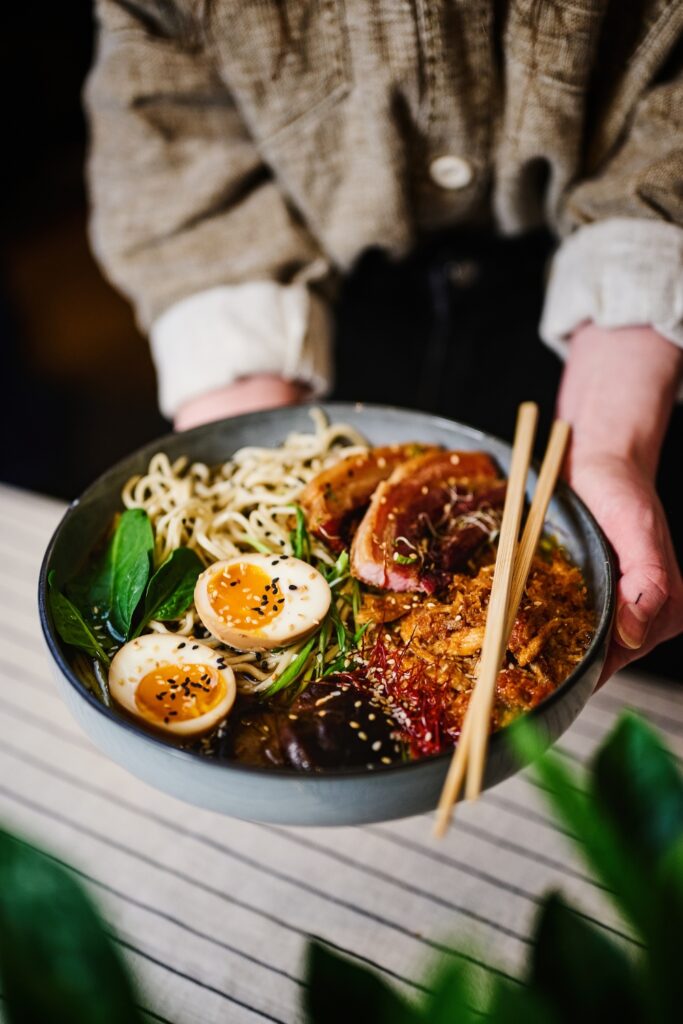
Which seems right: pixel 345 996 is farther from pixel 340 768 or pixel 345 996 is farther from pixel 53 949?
pixel 340 768

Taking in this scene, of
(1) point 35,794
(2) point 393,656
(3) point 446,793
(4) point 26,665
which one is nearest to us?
(3) point 446,793

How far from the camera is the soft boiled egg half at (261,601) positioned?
1.15m

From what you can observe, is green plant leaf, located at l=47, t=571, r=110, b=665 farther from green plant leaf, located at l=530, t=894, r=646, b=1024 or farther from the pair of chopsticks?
green plant leaf, located at l=530, t=894, r=646, b=1024

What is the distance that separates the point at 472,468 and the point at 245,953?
82 centimetres

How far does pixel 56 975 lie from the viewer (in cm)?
53

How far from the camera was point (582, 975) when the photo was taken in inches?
22.4

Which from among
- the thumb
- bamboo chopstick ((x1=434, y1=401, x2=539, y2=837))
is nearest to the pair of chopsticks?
bamboo chopstick ((x1=434, y1=401, x2=539, y2=837))

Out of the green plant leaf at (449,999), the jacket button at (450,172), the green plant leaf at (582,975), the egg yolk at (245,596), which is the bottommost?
the egg yolk at (245,596)

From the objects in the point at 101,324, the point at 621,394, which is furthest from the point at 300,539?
the point at 101,324

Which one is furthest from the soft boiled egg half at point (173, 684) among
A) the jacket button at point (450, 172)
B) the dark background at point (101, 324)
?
the jacket button at point (450, 172)

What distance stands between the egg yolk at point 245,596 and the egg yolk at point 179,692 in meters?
0.09

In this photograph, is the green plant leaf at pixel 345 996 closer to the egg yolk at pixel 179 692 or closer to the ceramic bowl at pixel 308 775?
the ceramic bowl at pixel 308 775

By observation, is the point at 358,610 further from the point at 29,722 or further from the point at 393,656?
the point at 29,722

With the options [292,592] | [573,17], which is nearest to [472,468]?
[292,592]
